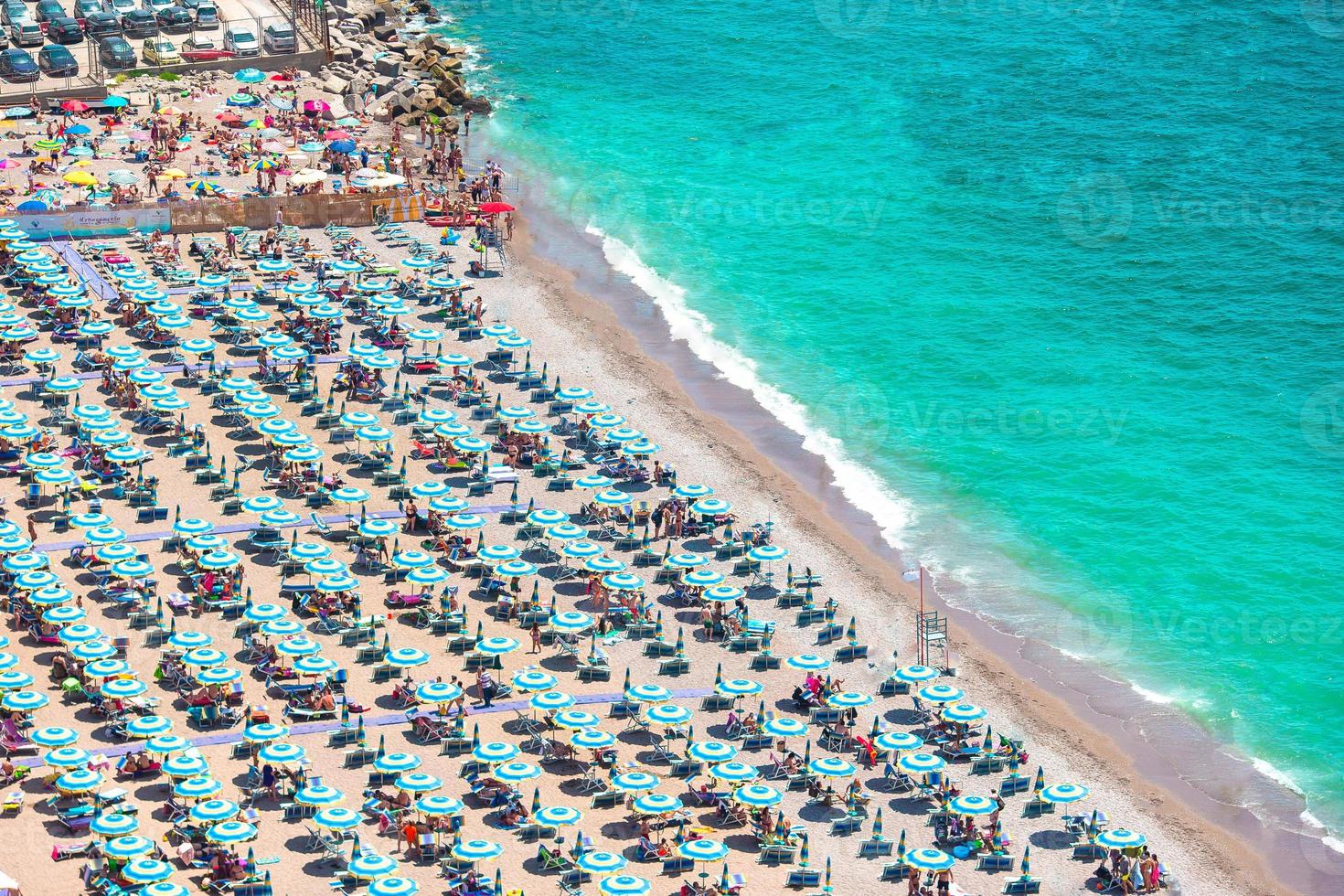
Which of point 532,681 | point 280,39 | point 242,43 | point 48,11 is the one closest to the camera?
point 532,681

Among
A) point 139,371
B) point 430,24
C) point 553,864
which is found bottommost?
point 553,864

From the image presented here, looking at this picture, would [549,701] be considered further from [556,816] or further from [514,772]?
[556,816]

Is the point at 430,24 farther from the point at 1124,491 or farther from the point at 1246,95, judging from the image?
the point at 1124,491

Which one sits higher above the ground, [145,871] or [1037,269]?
[1037,269]

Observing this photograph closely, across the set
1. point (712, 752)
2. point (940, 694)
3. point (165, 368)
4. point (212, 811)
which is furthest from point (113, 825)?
point (165, 368)

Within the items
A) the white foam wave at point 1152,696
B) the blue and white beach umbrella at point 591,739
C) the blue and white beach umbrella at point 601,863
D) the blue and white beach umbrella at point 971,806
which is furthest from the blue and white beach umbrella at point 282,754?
the white foam wave at point 1152,696

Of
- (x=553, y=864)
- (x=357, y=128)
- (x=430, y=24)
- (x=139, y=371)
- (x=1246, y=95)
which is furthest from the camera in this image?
(x=430, y=24)

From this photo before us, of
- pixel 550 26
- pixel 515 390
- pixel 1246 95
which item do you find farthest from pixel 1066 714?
pixel 550 26
